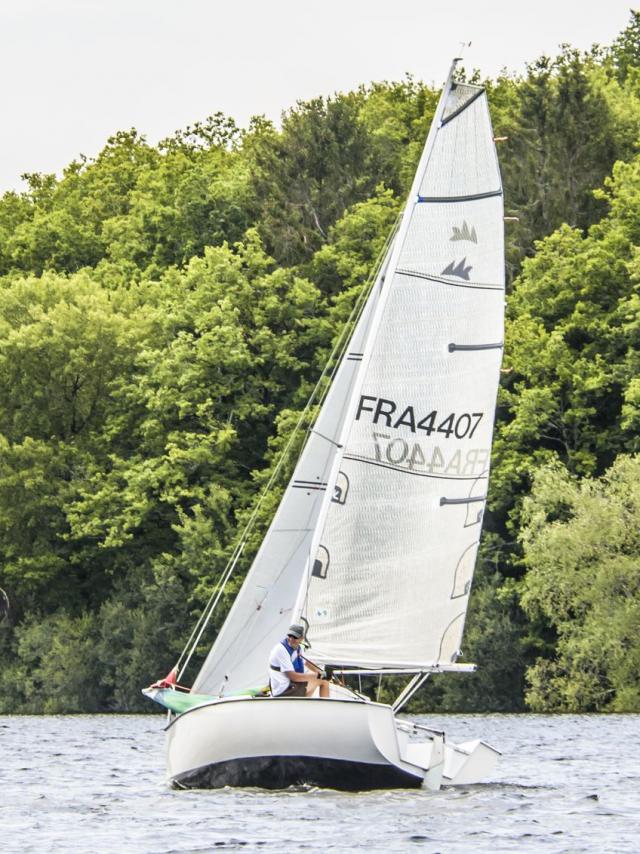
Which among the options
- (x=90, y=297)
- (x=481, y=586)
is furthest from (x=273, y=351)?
(x=481, y=586)

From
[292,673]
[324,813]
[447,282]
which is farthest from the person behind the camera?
[447,282]

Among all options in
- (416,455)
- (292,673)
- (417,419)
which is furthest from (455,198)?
(292,673)

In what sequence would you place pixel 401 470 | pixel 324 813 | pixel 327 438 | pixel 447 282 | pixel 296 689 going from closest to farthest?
pixel 324 813 < pixel 296 689 < pixel 401 470 < pixel 447 282 < pixel 327 438

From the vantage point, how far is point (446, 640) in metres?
26.2

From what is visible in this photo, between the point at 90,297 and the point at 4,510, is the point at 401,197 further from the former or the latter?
the point at 4,510

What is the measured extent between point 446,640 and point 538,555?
957 inches

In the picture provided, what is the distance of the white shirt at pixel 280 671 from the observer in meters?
24.1

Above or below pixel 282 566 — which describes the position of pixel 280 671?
below

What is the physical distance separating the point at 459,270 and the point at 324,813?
7394 mm

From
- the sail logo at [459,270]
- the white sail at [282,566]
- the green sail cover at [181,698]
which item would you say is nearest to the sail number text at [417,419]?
the white sail at [282,566]

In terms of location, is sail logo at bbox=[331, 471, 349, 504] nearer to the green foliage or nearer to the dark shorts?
the dark shorts

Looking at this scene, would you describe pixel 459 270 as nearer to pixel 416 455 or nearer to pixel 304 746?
pixel 416 455

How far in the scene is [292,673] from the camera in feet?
79.0

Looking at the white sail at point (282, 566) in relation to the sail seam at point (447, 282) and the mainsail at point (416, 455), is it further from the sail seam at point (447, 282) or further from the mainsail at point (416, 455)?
the sail seam at point (447, 282)
